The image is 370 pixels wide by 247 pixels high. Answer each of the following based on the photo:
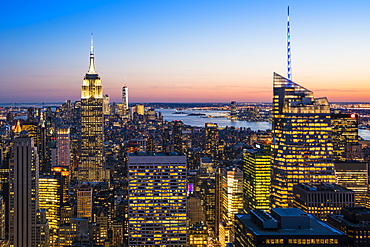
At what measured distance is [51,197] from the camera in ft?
218

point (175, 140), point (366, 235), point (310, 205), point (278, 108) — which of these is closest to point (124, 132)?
point (175, 140)

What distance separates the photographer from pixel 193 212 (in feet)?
207

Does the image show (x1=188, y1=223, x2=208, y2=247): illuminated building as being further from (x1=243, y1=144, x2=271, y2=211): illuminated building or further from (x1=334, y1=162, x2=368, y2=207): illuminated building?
(x1=334, y1=162, x2=368, y2=207): illuminated building

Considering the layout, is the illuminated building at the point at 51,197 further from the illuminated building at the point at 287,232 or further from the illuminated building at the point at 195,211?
the illuminated building at the point at 287,232

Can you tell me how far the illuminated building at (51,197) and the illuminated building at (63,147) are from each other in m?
31.3

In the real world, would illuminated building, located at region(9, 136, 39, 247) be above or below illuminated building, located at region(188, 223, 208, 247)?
above

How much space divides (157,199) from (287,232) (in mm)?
20810

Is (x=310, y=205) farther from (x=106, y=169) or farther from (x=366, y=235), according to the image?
(x=106, y=169)

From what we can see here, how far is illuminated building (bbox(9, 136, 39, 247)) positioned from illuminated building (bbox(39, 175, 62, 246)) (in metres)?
6.54

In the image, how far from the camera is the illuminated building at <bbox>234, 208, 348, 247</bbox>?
1160 inches

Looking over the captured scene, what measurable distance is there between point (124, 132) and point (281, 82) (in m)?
89.8

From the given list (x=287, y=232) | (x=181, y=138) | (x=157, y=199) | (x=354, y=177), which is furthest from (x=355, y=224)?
(x=181, y=138)

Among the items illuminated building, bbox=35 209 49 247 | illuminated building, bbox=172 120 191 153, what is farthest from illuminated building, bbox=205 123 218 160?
illuminated building, bbox=35 209 49 247

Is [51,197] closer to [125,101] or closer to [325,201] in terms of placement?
[325,201]
